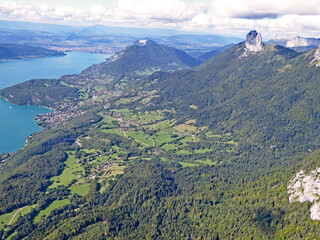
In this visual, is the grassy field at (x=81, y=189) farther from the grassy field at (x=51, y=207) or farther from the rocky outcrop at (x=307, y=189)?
the rocky outcrop at (x=307, y=189)

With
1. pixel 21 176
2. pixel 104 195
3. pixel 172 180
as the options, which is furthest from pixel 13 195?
pixel 172 180

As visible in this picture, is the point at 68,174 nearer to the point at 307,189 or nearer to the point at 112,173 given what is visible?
the point at 112,173

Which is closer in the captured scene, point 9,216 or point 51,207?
point 9,216

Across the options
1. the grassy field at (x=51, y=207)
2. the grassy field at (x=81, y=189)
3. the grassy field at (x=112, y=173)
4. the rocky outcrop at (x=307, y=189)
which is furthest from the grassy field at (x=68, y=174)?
the rocky outcrop at (x=307, y=189)

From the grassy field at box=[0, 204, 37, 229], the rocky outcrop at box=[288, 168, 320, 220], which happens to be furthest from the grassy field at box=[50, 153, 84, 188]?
the rocky outcrop at box=[288, 168, 320, 220]

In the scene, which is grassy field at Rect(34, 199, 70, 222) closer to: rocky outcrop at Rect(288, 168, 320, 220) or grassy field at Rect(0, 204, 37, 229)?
grassy field at Rect(0, 204, 37, 229)

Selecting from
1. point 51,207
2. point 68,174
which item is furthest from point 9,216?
point 68,174
